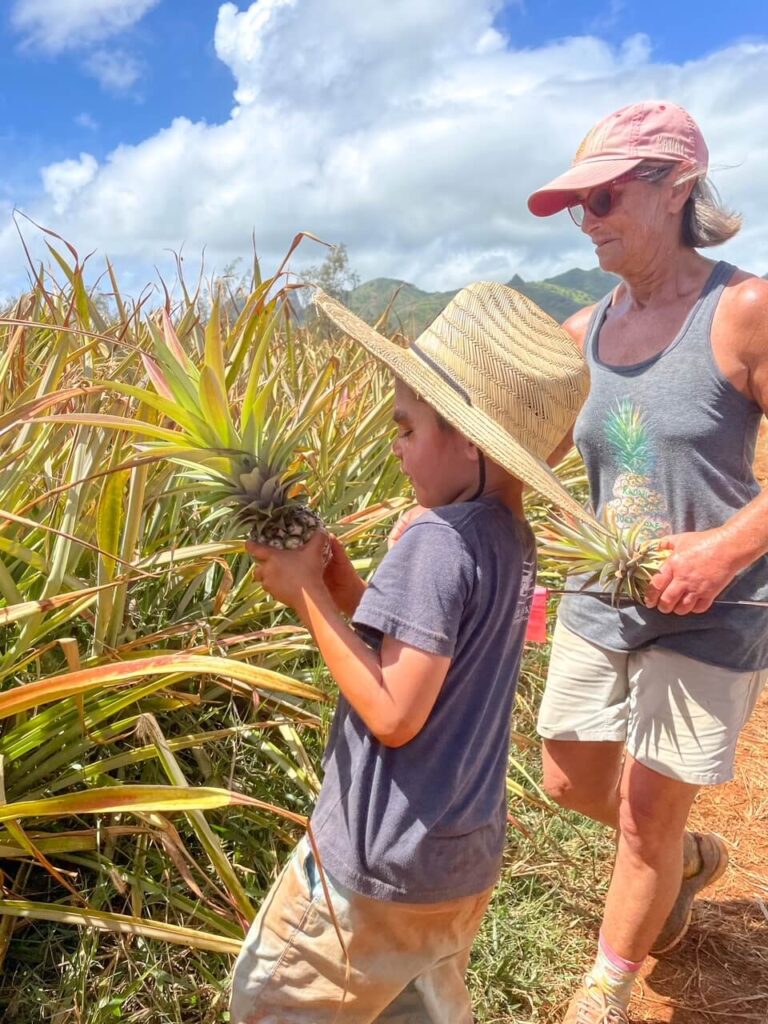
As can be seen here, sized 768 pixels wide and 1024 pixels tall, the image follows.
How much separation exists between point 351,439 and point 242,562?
697 mm

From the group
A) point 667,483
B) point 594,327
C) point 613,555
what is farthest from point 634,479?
point 594,327

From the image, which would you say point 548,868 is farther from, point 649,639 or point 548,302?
point 548,302

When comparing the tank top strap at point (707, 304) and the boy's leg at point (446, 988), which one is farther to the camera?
the tank top strap at point (707, 304)

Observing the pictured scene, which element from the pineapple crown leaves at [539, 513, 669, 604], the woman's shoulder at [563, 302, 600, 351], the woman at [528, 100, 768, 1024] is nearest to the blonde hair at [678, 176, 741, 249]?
the woman at [528, 100, 768, 1024]

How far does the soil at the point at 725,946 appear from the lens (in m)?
2.24

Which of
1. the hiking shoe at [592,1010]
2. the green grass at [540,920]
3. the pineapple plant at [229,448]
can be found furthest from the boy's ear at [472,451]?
the hiking shoe at [592,1010]

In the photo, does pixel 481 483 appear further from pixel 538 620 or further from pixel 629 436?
pixel 629 436

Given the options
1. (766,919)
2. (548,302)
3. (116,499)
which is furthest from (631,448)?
(548,302)

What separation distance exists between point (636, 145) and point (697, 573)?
0.98m

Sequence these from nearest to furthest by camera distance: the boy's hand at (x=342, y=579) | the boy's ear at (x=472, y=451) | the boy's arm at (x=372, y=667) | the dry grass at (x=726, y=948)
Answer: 1. the boy's arm at (x=372, y=667)
2. the boy's ear at (x=472, y=451)
3. the boy's hand at (x=342, y=579)
4. the dry grass at (x=726, y=948)

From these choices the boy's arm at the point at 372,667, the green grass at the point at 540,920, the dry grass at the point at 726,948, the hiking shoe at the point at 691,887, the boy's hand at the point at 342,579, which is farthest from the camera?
the hiking shoe at the point at 691,887

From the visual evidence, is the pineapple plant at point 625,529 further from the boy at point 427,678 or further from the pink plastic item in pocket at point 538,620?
the boy at point 427,678

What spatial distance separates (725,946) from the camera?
247cm

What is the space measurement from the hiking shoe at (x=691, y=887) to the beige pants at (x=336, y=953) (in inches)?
45.9
